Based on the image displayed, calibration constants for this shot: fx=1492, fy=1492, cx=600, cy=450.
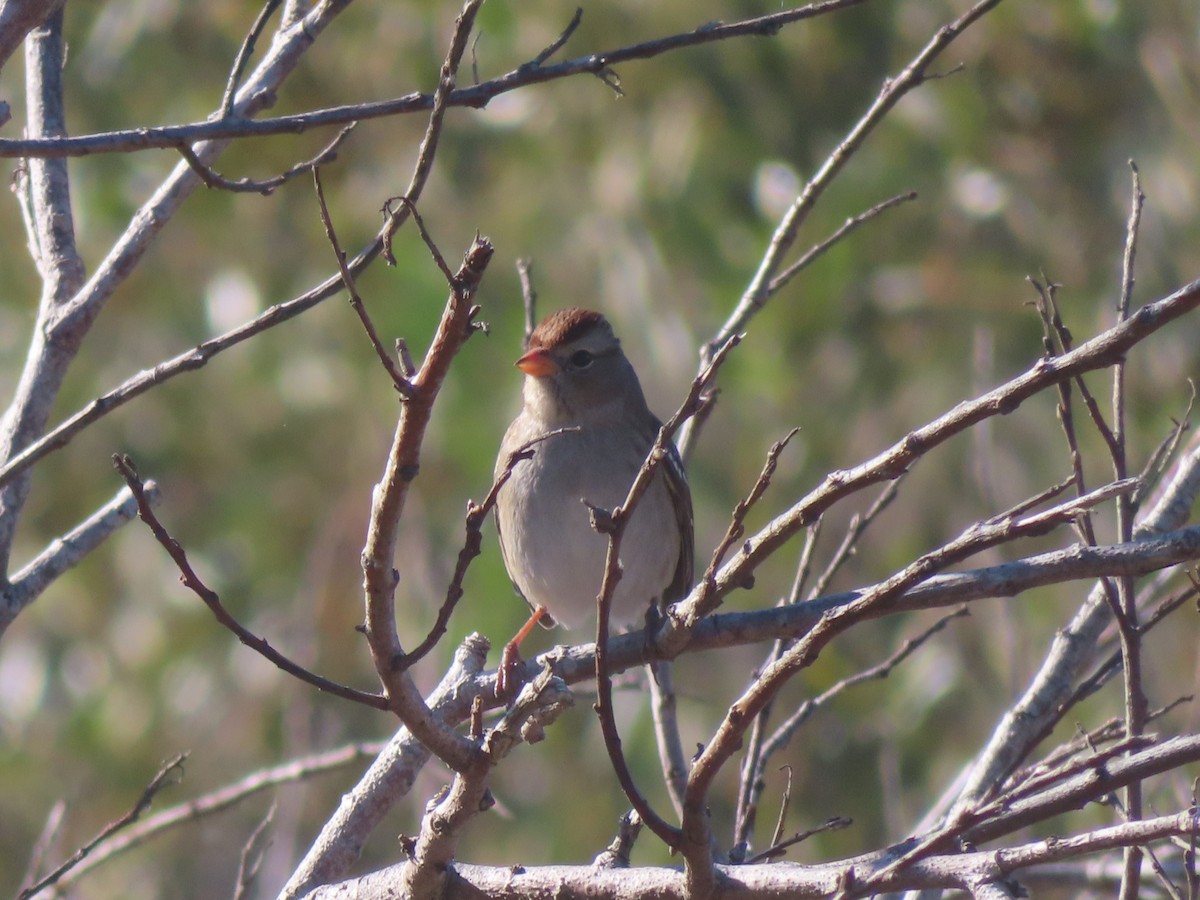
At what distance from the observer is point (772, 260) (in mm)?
3537

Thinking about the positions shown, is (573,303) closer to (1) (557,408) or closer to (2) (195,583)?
(1) (557,408)

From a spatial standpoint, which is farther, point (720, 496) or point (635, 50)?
point (720, 496)

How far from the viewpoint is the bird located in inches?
183

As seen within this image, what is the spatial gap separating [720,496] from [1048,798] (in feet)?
17.7

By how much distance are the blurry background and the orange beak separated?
178cm

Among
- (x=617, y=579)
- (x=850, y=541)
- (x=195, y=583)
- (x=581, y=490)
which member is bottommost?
(x=617, y=579)

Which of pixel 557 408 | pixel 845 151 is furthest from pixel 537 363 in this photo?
pixel 845 151

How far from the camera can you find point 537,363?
15.9ft

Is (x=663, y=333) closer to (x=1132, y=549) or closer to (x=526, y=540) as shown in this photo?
(x=526, y=540)

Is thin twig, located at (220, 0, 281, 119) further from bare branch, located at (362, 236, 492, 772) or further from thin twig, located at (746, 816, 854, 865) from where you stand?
thin twig, located at (746, 816, 854, 865)

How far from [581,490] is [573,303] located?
287cm

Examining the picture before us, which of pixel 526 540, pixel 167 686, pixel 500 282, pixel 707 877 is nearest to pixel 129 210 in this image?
pixel 500 282

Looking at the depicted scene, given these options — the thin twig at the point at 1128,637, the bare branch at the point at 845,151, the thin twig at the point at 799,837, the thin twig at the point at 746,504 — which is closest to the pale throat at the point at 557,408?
the bare branch at the point at 845,151

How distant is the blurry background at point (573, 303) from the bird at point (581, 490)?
62.0 inches
